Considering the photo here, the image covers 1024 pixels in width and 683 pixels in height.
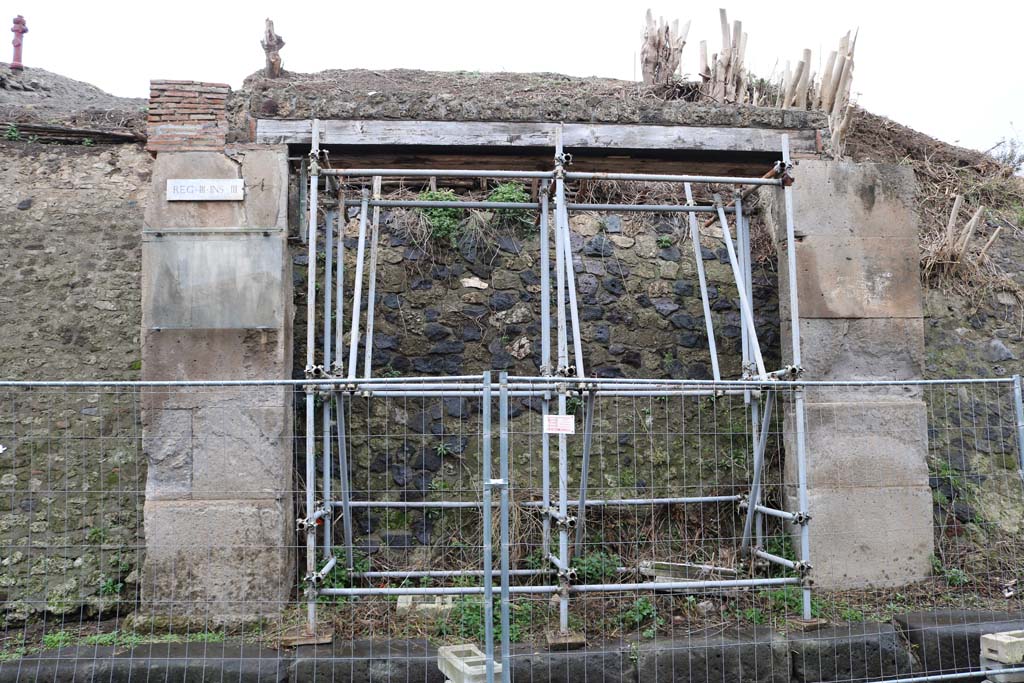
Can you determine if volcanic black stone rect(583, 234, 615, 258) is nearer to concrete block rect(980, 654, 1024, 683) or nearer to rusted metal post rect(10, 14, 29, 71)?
concrete block rect(980, 654, 1024, 683)

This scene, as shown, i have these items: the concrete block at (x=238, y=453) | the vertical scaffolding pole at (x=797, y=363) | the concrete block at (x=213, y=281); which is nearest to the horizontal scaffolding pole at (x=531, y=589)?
the vertical scaffolding pole at (x=797, y=363)

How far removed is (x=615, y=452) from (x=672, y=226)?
2614 mm

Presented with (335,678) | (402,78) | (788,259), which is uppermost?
(402,78)

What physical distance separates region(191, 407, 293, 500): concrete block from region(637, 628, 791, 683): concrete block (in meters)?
2.74

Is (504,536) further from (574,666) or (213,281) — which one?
(213,281)

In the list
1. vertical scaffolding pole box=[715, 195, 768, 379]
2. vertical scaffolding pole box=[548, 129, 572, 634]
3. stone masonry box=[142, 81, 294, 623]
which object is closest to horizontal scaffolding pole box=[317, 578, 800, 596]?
vertical scaffolding pole box=[548, 129, 572, 634]

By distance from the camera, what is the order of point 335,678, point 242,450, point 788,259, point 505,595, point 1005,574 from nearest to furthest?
point 505,595 < point 335,678 < point 242,450 < point 788,259 < point 1005,574

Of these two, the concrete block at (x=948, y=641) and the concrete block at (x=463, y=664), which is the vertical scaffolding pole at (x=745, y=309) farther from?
the concrete block at (x=463, y=664)

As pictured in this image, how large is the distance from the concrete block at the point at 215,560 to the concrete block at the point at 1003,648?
4.57m

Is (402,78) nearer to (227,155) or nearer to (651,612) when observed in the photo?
(227,155)

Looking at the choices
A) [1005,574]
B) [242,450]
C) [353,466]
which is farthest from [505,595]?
[1005,574]

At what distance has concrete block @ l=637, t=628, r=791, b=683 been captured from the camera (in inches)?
197

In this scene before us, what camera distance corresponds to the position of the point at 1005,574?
21.4 ft

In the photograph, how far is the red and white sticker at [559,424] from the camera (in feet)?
15.9
